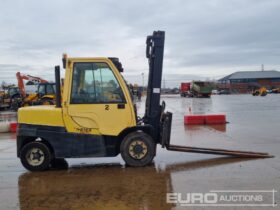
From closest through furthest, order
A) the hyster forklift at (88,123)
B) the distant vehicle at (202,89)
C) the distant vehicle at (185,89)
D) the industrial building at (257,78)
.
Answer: the hyster forklift at (88,123), the distant vehicle at (202,89), the distant vehicle at (185,89), the industrial building at (257,78)

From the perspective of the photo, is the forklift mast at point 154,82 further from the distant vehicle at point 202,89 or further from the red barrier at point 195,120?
the distant vehicle at point 202,89

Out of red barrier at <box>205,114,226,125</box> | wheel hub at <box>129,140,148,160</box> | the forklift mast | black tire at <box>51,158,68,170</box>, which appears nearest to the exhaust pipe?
black tire at <box>51,158,68,170</box>

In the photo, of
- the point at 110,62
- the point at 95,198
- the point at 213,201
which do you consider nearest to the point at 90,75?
the point at 110,62

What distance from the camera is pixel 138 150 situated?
834 centimetres

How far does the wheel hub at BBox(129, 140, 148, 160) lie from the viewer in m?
8.30

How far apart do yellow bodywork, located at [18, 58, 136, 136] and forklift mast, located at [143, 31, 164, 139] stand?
1.96 feet

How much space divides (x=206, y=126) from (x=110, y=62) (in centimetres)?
876

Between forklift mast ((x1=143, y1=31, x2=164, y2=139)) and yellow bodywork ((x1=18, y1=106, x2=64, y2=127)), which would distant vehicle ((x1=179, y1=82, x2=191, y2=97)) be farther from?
yellow bodywork ((x1=18, y1=106, x2=64, y2=127))

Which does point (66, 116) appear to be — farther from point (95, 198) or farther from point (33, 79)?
point (33, 79)

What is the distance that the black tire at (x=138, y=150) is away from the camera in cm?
828

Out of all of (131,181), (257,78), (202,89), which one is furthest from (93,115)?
(257,78)

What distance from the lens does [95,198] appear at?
6230mm

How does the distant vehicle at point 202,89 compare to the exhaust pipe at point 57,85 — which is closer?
the exhaust pipe at point 57,85

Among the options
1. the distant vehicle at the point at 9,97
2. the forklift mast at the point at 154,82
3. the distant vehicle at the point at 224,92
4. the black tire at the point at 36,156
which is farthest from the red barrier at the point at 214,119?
the distant vehicle at the point at 224,92
